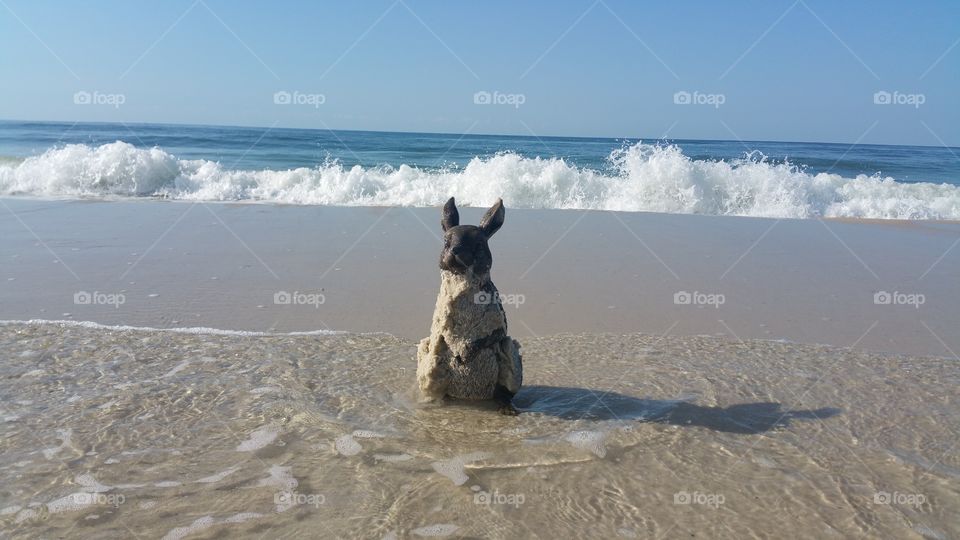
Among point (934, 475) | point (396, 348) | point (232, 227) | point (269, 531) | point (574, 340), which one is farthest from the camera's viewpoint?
point (232, 227)

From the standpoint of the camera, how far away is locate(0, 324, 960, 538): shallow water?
3.00 metres

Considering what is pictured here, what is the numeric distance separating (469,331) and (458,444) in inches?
25.5

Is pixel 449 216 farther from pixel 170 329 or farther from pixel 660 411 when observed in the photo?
pixel 170 329

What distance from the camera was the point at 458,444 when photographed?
3.68m

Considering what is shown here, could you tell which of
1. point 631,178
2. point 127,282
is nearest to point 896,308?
point 127,282

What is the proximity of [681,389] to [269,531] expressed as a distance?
280 centimetres

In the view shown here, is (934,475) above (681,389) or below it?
below

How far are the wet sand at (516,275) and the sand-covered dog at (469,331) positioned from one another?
1589 millimetres

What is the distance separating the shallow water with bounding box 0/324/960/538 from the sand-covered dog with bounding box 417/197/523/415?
0.53ft

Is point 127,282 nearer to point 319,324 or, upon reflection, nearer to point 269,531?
point 319,324

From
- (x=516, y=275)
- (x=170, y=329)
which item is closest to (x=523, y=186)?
(x=516, y=275)

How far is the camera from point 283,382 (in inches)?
178

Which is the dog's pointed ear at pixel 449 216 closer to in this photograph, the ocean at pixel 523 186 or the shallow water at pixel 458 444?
the shallow water at pixel 458 444

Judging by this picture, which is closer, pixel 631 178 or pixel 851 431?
pixel 851 431
